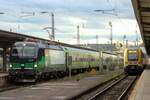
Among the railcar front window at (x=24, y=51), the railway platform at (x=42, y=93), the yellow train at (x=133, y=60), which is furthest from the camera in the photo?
the yellow train at (x=133, y=60)

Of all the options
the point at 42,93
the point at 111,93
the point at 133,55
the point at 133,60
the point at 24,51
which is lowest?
the point at 111,93

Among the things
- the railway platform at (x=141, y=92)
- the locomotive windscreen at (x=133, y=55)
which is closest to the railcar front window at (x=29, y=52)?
the railway platform at (x=141, y=92)

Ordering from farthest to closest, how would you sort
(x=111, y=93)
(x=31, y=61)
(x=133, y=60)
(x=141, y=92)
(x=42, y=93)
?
1. (x=133, y=60)
2. (x=31, y=61)
3. (x=111, y=93)
4. (x=42, y=93)
5. (x=141, y=92)

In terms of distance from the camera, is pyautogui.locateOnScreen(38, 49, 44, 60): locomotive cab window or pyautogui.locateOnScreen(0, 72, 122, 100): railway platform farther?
pyautogui.locateOnScreen(38, 49, 44, 60): locomotive cab window

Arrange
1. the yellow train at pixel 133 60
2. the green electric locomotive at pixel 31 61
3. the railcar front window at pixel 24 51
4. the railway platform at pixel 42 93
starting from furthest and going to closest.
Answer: the yellow train at pixel 133 60 → the railcar front window at pixel 24 51 → the green electric locomotive at pixel 31 61 → the railway platform at pixel 42 93

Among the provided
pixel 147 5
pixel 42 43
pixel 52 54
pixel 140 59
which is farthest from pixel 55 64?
pixel 140 59

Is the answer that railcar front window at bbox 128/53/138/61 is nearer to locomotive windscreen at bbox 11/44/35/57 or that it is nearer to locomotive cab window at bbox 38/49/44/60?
locomotive cab window at bbox 38/49/44/60

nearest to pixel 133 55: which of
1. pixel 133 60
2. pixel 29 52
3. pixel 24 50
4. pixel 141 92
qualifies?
pixel 133 60

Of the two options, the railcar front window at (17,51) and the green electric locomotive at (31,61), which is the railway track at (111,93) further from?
the railcar front window at (17,51)

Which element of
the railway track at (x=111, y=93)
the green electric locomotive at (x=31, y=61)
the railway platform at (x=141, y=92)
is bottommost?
the railway track at (x=111, y=93)

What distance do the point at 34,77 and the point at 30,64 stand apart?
3.10 feet

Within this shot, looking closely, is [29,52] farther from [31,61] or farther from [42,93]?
[42,93]

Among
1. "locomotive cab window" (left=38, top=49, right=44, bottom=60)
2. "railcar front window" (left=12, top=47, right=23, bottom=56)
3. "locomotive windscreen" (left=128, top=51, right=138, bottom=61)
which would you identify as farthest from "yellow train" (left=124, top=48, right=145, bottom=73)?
"railcar front window" (left=12, top=47, right=23, bottom=56)

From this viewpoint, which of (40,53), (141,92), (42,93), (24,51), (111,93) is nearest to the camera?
(141,92)
